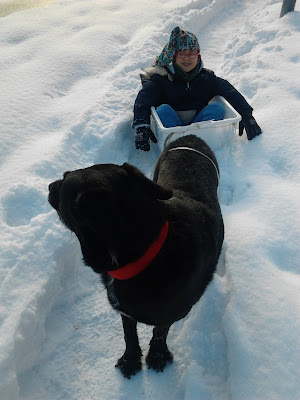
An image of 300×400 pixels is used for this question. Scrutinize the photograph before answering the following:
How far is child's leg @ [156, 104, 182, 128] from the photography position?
3.39m

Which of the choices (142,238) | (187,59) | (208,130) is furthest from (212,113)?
(142,238)

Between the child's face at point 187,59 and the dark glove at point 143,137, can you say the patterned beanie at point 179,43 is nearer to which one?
the child's face at point 187,59

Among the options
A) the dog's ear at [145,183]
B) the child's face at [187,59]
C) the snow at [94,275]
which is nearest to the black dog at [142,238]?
the dog's ear at [145,183]

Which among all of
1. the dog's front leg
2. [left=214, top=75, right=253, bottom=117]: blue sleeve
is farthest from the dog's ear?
[left=214, top=75, right=253, bottom=117]: blue sleeve

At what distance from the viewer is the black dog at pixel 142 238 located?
1143 mm

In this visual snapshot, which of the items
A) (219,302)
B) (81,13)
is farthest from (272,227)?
(81,13)

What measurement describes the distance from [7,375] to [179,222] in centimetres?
128

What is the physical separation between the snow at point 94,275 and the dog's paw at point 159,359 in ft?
0.16

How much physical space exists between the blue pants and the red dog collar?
89.0 inches

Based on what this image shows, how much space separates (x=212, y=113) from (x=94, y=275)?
2.13 metres

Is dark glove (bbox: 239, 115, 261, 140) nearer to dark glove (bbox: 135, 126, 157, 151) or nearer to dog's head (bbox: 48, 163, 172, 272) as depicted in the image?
dark glove (bbox: 135, 126, 157, 151)

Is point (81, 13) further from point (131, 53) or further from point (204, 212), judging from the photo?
point (204, 212)

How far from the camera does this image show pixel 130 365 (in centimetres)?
201

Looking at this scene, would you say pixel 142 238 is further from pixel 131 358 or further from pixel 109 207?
pixel 131 358
